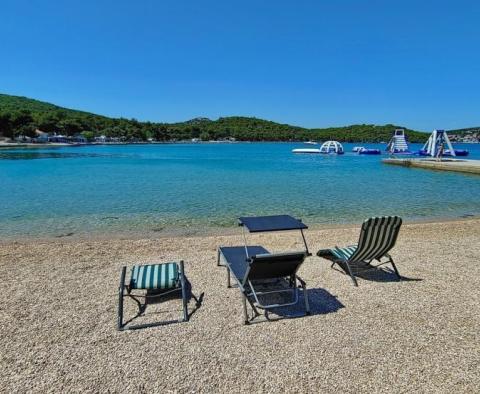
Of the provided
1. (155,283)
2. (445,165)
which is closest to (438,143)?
(445,165)

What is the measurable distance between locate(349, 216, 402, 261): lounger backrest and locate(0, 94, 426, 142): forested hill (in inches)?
4148

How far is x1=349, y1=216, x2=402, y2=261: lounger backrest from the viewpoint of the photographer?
517cm

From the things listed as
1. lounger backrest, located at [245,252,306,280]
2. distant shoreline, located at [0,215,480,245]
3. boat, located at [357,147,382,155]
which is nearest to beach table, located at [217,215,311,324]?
lounger backrest, located at [245,252,306,280]

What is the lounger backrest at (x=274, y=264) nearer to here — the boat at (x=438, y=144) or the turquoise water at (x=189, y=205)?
the turquoise water at (x=189, y=205)

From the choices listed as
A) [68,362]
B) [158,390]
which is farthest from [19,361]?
[158,390]

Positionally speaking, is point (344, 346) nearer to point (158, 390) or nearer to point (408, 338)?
point (408, 338)

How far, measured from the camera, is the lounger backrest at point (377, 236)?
204 inches

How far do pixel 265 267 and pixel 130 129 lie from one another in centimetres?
15273

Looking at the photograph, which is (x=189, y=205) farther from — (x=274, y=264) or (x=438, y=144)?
(x=438, y=144)

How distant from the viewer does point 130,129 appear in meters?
145

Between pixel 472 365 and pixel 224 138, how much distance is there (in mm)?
192652

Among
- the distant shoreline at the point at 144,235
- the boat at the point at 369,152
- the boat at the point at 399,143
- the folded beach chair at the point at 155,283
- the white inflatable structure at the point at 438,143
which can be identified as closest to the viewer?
the folded beach chair at the point at 155,283

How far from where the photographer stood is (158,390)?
2.91 m

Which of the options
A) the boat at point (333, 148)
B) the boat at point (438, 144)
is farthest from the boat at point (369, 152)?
the boat at point (438, 144)
